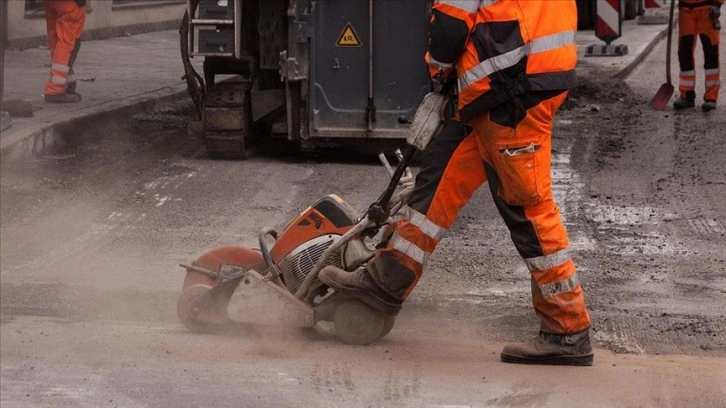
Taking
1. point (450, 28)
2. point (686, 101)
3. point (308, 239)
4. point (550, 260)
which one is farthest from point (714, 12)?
point (450, 28)

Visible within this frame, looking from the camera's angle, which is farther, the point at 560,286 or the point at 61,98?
the point at 61,98

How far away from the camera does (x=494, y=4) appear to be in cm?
448

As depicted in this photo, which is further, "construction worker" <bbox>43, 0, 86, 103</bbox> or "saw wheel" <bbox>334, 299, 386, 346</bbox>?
"construction worker" <bbox>43, 0, 86, 103</bbox>

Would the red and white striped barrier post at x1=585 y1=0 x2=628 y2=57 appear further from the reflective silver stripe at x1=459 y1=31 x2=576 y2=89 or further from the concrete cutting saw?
the reflective silver stripe at x1=459 y1=31 x2=576 y2=89

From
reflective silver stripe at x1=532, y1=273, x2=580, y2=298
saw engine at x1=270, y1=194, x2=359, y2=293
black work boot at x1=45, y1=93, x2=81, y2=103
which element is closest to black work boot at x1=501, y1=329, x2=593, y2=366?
reflective silver stripe at x1=532, y1=273, x2=580, y2=298

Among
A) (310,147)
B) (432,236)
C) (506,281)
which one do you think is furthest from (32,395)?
(310,147)

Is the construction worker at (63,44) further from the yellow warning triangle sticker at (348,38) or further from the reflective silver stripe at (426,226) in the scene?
the reflective silver stripe at (426,226)

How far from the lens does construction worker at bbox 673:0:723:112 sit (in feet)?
39.5

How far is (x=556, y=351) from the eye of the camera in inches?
188

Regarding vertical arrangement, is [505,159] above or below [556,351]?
above

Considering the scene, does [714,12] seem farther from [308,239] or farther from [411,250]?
[411,250]

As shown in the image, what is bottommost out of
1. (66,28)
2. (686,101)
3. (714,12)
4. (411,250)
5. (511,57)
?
(686,101)

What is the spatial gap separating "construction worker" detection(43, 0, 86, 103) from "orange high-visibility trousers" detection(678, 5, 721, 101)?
5.85 metres

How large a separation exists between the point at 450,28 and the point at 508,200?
2.25 feet
